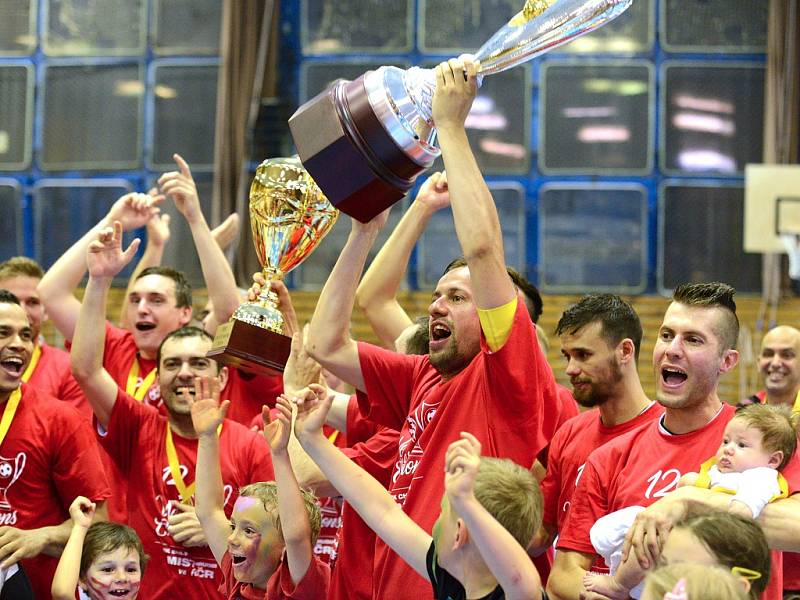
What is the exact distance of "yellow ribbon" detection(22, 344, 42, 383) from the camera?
14.9 ft

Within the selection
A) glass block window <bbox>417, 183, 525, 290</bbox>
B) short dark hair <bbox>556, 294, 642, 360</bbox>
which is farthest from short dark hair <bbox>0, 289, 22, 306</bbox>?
glass block window <bbox>417, 183, 525, 290</bbox>

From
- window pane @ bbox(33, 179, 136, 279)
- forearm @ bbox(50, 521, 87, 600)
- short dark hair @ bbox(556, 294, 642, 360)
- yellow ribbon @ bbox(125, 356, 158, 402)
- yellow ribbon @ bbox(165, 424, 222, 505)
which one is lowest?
forearm @ bbox(50, 521, 87, 600)

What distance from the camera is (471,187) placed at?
8.25ft

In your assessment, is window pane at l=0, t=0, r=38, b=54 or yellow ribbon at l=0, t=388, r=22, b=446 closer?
yellow ribbon at l=0, t=388, r=22, b=446

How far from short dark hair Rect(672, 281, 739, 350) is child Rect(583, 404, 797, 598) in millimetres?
250

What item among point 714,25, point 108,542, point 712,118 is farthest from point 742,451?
point 714,25

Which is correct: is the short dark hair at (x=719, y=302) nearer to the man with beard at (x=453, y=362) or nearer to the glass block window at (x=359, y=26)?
the man with beard at (x=453, y=362)

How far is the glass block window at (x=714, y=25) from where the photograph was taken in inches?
347

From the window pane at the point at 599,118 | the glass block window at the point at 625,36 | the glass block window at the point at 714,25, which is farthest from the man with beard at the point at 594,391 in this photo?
the glass block window at the point at 714,25

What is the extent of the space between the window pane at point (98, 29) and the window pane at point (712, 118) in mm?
4170

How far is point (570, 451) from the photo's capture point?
304 centimetres

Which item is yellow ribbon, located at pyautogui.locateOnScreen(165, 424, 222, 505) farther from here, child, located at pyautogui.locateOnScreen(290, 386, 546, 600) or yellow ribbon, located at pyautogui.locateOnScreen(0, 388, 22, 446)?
child, located at pyautogui.locateOnScreen(290, 386, 546, 600)

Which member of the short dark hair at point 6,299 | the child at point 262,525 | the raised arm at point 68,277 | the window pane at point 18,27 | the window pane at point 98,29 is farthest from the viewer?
the window pane at point 18,27

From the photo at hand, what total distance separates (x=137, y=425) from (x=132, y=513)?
29 cm
